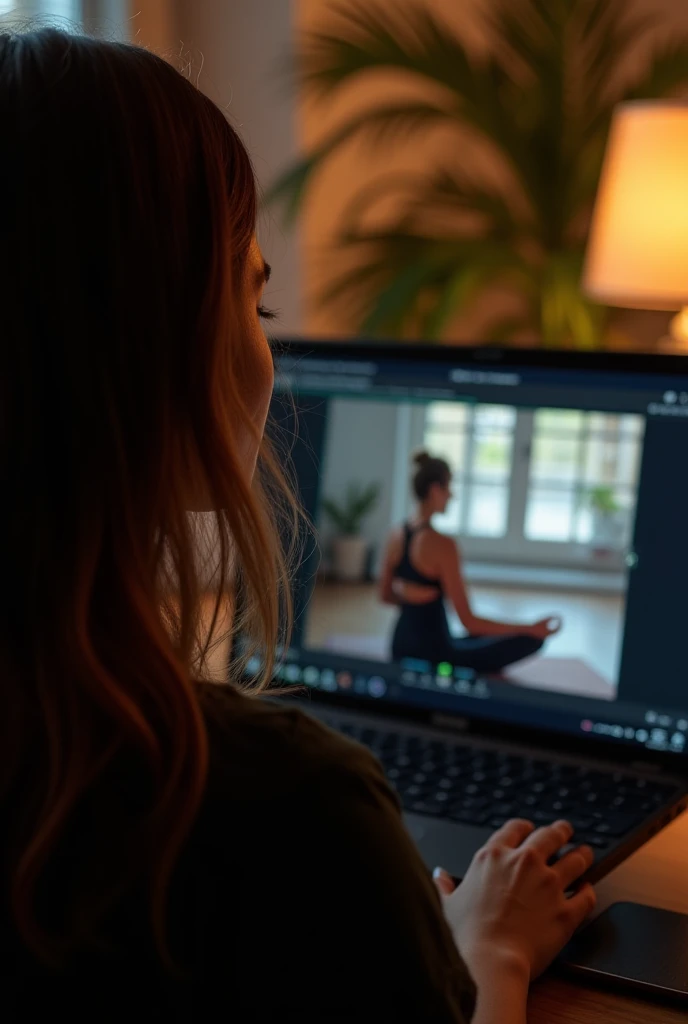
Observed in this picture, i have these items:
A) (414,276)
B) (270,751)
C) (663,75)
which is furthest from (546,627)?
(663,75)

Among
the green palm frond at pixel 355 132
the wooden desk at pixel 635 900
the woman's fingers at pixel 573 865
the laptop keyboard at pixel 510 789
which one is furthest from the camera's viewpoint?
the green palm frond at pixel 355 132

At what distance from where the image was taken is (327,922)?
44cm

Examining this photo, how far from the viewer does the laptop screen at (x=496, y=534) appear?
36.1 inches

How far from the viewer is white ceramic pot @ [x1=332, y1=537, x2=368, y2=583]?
3.44ft

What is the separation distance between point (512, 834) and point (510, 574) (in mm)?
283

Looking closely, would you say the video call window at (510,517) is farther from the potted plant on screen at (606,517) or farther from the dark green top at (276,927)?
the dark green top at (276,927)

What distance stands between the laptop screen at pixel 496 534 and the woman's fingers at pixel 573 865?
20 cm

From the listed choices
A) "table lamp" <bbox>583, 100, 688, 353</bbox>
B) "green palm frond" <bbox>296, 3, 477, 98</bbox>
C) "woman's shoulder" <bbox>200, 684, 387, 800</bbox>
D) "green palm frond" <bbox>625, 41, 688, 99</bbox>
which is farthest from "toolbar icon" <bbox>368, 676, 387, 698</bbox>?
"green palm frond" <bbox>625, 41, 688, 99</bbox>

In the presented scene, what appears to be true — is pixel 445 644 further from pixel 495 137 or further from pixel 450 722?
pixel 495 137

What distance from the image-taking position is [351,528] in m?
1.07

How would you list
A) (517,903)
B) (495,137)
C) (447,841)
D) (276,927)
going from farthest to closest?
(495,137) < (447,841) < (517,903) < (276,927)


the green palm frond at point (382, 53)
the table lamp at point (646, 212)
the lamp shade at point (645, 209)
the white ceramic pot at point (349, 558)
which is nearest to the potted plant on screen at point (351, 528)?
the white ceramic pot at point (349, 558)

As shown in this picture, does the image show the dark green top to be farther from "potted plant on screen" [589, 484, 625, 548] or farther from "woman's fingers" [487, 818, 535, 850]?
"potted plant on screen" [589, 484, 625, 548]

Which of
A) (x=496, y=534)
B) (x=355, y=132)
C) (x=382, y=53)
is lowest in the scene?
(x=496, y=534)
